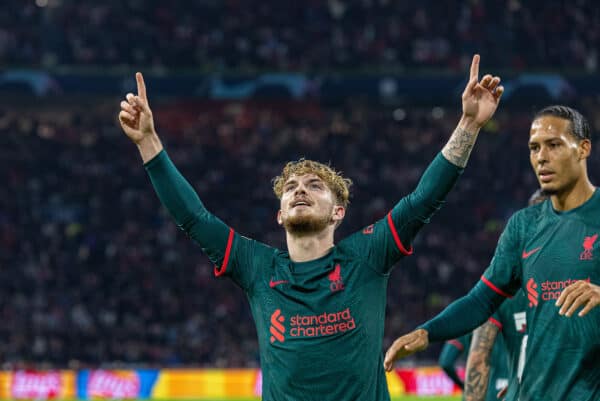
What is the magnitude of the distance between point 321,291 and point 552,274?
1088mm

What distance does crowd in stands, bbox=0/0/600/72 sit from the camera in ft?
93.8

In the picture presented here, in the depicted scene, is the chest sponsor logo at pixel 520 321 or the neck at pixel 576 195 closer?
the neck at pixel 576 195

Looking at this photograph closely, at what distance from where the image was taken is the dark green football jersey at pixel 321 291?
14.0 ft

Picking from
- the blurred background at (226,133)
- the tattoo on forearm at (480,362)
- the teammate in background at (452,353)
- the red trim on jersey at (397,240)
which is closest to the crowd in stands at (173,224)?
the blurred background at (226,133)

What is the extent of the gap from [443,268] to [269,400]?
2107 cm

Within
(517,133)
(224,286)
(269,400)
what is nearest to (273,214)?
(224,286)

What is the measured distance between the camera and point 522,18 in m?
29.9

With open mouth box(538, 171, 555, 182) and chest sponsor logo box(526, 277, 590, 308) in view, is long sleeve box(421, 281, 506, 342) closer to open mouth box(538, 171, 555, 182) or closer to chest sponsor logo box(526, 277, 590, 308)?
chest sponsor logo box(526, 277, 590, 308)

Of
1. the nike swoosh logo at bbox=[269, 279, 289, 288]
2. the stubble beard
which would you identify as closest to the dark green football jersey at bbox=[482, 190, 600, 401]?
the stubble beard

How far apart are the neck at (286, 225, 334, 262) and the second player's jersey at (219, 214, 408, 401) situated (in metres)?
0.04

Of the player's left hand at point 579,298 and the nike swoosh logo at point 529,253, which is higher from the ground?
the nike swoosh logo at point 529,253

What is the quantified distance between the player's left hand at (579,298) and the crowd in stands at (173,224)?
17394 millimetres

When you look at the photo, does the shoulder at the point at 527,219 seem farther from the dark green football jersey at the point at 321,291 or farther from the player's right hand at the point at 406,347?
the player's right hand at the point at 406,347

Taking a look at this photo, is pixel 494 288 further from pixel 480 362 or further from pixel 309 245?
pixel 480 362
